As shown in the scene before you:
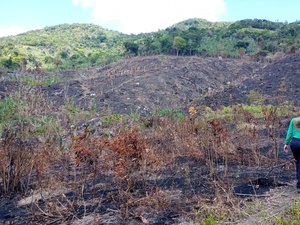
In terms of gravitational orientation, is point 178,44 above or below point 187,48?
above

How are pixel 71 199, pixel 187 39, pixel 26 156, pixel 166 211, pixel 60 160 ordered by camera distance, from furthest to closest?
pixel 187 39 < pixel 60 160 < pixel 26 156 < pixel 71 199 < pixel 166 211

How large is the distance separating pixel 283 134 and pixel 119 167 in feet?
19.7

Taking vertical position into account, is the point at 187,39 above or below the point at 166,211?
above

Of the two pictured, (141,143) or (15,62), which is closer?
(141,143)

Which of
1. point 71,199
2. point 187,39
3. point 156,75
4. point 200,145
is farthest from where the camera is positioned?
point 187,39

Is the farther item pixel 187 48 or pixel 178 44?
pixel 187 48

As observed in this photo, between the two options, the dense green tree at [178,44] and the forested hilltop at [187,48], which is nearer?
the dense green tree at [178,44]

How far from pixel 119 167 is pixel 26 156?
180 cm

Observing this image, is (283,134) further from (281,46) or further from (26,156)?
(281,46)

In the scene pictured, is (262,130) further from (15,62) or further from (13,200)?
(15,62)

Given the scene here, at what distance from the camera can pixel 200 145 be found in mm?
7688

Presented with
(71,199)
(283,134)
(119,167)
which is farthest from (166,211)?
(283,134)

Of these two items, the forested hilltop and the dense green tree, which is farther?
the forested hilltop

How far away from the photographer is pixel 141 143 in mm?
6922
